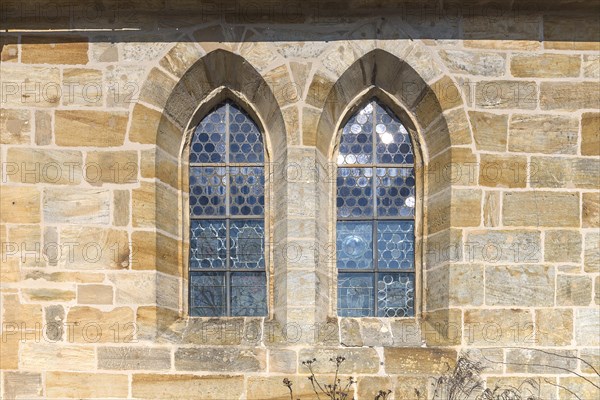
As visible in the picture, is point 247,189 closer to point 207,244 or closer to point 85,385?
point 207,244

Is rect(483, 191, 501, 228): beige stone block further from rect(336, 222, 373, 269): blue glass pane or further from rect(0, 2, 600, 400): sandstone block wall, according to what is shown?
rect(336, 222, 373, 269): blue glass pane

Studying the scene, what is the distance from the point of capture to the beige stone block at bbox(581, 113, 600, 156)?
587 centimetres

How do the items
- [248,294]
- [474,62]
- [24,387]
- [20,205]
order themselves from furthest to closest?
1. [248,294]
2. [474,62]
3. [20,205]
4. [24,387]

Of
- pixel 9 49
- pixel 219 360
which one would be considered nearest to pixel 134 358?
pixel 219 360

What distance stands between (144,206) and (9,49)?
1.56 m

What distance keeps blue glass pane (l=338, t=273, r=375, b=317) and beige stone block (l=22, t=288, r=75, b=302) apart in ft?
6.63

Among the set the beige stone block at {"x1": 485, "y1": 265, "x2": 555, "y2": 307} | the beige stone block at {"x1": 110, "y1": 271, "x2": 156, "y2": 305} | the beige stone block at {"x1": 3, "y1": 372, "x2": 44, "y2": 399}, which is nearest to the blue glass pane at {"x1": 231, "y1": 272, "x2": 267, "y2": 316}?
the beige stone block at {"x1": 110, "y1": 271, "x2": 156, "y2": 305}

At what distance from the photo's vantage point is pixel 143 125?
5.84 meters

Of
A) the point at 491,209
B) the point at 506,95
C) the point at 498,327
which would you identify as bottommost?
the point at 498,327

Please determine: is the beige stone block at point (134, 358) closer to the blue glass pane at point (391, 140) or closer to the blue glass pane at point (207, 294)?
the blue glass pane at point (207, 294)

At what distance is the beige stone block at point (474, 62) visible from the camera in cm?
592

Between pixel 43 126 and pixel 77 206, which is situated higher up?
pixel 43 126

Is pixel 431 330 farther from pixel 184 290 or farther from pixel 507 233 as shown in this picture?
pixel 184 290

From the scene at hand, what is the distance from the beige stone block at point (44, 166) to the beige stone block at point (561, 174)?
3.38 meters
